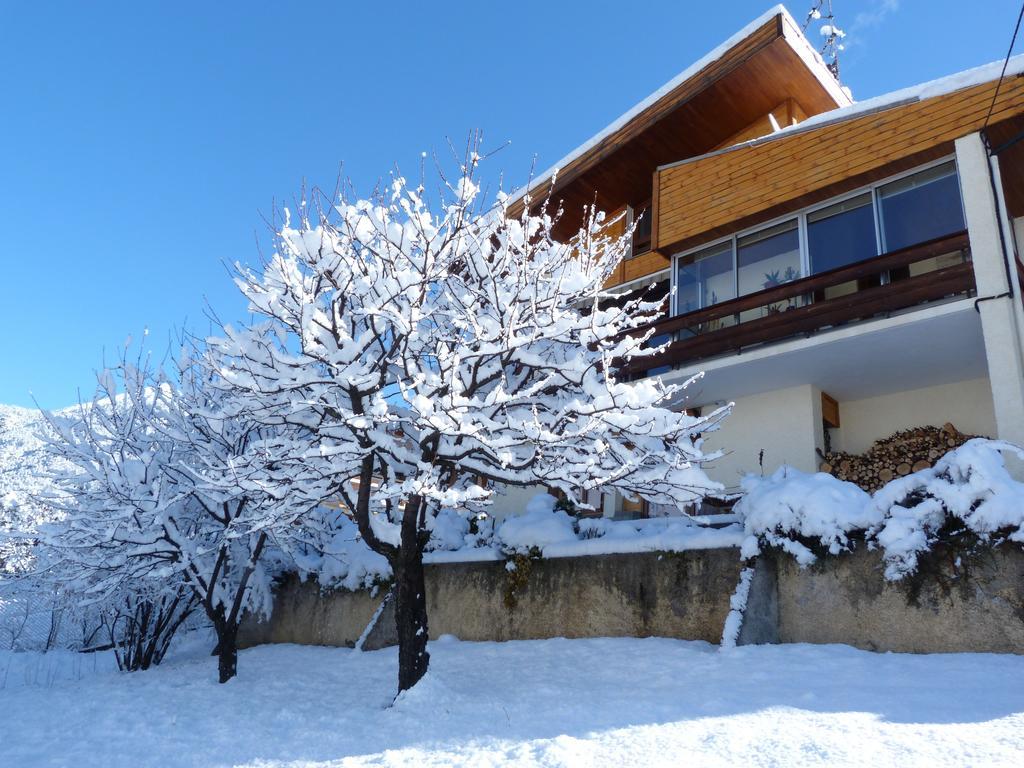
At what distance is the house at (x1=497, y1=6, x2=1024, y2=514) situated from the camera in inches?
378

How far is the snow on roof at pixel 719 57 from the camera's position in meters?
13.8

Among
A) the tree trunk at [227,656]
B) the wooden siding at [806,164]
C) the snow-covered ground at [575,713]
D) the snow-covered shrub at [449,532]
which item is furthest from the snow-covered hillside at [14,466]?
the wooden siding at [806,164]

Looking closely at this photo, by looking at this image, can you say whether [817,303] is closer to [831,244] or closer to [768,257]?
[831,244]

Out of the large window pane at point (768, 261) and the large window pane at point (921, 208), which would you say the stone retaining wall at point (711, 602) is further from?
the large window pane at point (921, 208)

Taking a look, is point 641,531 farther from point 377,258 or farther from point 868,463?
point 377,258

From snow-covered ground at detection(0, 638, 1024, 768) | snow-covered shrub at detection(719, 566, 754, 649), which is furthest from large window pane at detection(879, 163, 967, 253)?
snow-covered ground at detection(0, 638, 1024, 768)

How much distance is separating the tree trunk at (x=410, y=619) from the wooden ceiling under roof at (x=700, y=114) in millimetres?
10779

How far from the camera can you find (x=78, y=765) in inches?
255

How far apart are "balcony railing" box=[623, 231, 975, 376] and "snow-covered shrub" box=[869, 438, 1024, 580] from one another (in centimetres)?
320

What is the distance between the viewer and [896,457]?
35.8 ft

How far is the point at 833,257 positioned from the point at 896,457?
10.8 feet

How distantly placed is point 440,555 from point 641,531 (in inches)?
129

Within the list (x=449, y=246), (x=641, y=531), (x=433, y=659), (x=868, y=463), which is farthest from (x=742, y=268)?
(x=433, y=659)

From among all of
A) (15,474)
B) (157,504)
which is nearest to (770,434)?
(157,504)
